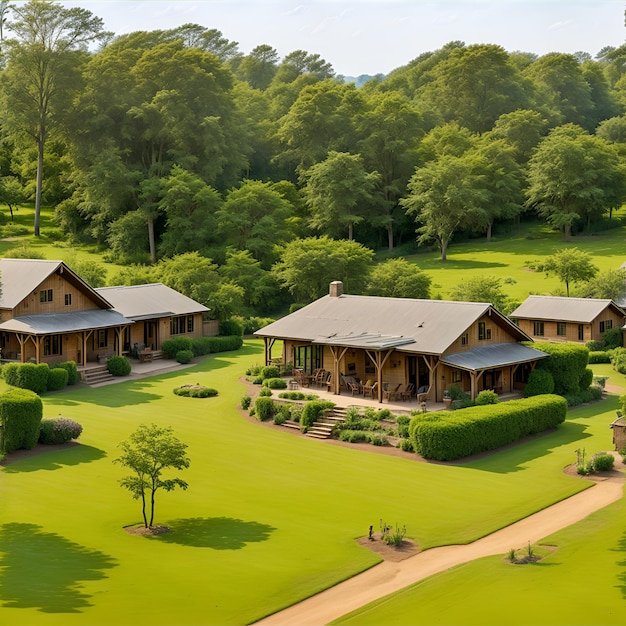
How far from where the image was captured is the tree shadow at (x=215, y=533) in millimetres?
29734

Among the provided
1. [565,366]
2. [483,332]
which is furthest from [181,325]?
[565,366]

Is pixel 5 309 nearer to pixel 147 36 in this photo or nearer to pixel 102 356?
pixel 102 356

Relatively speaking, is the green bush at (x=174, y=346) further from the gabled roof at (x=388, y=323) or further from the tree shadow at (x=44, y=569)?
the tree shadow at (x=44, y=569)

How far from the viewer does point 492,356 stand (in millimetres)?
50406

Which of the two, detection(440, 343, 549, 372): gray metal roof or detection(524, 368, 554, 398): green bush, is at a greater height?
detection(440, 343, 549, 372): gray metal roof

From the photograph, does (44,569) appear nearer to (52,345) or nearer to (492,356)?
(492,356)

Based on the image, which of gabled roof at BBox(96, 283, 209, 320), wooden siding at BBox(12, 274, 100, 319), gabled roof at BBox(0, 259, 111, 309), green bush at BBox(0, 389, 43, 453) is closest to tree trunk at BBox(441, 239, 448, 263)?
gabled roof at BBox(96, 283, 209, 320)

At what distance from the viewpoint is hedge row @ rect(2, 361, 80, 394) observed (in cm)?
5100

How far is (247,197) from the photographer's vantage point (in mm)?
86500

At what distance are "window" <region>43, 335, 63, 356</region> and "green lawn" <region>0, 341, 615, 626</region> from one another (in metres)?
7.48

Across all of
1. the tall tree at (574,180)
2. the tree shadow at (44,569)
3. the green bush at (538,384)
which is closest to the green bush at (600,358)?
the green bush at (538,384)

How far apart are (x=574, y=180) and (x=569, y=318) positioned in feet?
120

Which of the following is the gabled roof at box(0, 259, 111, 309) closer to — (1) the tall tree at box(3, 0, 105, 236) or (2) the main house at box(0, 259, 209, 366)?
(2) the main house at box(0, 259, 209, 366)

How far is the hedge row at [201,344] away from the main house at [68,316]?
4.17 ft
